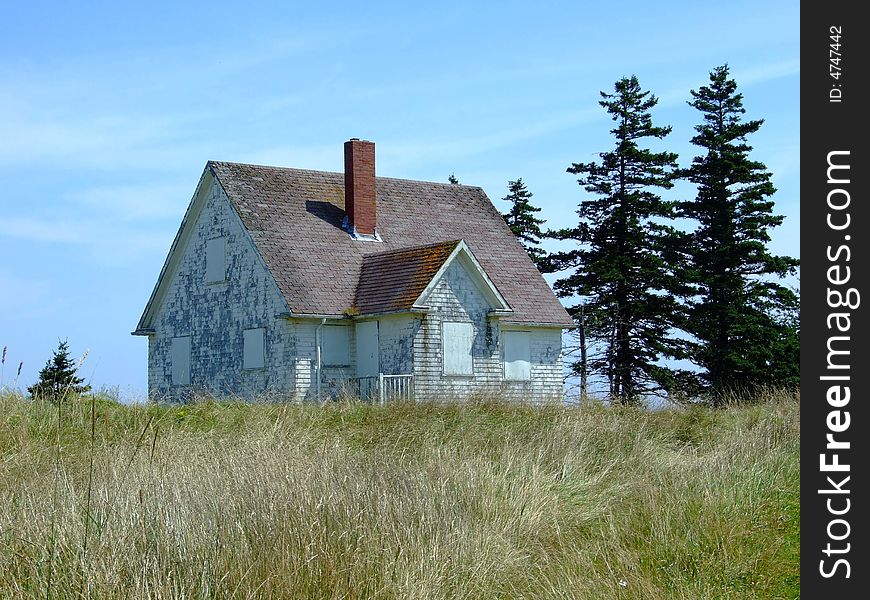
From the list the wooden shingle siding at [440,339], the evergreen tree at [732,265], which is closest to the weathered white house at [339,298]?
the wooden shingle siding at [440,339]

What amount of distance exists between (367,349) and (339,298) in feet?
5.27

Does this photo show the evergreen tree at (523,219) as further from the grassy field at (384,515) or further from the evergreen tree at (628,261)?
the grassy field at (384,515)

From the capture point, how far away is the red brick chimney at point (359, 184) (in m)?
33.1

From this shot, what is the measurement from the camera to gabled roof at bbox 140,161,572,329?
101 ft

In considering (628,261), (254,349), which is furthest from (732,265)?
(254,349)

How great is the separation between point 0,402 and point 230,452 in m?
5.99

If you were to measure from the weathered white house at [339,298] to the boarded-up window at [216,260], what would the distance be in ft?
0.18

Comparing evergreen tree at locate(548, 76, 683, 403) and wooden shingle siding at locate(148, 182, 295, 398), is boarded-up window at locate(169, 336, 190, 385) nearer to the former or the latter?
wooden shingle siding at locate(148, 182, 295, 398)

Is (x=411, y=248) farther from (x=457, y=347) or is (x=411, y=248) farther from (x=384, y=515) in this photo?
(x=384, y=515)

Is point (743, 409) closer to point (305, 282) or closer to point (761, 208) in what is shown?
point (305, 282)

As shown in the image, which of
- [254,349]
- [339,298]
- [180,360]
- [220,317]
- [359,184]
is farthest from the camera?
[180,360]

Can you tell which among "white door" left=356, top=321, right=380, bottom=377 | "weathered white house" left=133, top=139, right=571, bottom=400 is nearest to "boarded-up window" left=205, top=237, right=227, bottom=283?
"weathered white house" left=133, top=139, right=571, bottom=400

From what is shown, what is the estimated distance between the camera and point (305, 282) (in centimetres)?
3056

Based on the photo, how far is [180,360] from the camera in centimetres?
3403
